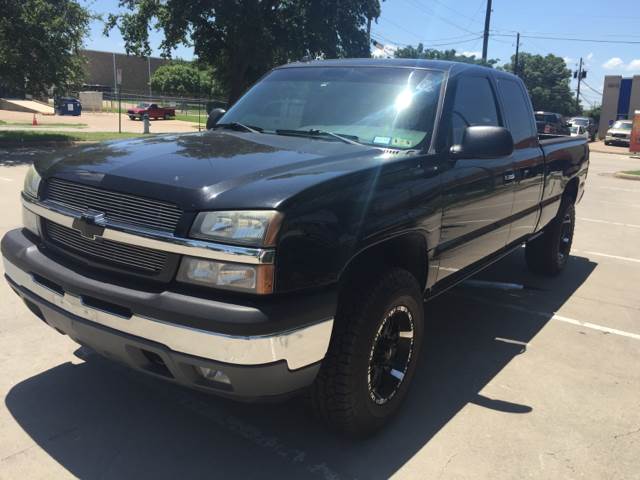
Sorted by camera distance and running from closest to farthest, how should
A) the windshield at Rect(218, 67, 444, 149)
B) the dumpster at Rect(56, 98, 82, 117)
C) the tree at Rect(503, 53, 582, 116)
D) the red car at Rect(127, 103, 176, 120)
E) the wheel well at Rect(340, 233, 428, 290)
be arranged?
the wheel well at Rect(340, 233, 428, 290), the windshield at Rect(218, 67, 444, 149), the red car at Rect(127, 103, 176, 120), the dumpster at Rect(56, 98, 82, 117), the tree at Rect(503, 53, 582, 116)

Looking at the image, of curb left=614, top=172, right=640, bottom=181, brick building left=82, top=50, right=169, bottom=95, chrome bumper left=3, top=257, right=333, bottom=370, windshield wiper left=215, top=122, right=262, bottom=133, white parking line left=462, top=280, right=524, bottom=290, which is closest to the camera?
chrome bumper left=3, top=257, right=333, bottom=370

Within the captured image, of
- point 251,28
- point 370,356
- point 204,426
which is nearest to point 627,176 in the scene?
point 251,28

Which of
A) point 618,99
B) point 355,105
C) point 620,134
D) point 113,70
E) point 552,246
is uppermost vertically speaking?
point 113,70

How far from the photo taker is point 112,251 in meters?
2.64

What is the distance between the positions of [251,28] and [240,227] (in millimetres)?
19512

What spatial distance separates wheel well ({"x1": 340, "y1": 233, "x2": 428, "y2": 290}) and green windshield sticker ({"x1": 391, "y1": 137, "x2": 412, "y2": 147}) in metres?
0.56

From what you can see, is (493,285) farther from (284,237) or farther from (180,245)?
(180,245)

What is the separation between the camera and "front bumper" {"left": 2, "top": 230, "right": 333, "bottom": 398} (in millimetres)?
2303

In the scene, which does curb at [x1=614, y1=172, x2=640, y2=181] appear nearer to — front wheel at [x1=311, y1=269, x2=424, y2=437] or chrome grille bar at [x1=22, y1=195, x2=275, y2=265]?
front wheel at [x1=311, y1=269, x2=424, y2=437]

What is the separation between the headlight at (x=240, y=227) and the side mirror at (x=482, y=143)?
1.57 metres

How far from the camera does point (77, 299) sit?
2656 mm

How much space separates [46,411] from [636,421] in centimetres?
333

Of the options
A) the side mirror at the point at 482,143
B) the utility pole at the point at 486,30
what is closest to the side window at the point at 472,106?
the side mirror at the point at 482,143

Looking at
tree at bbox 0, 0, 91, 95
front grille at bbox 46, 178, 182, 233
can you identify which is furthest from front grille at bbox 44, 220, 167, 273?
tree at bbox 0, 0, 91, 95
